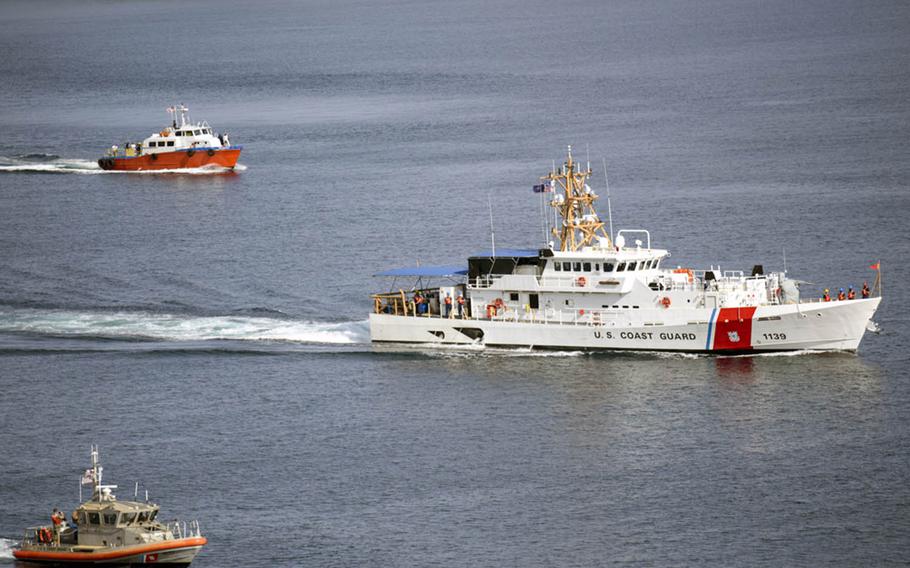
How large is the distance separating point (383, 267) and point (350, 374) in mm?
23398

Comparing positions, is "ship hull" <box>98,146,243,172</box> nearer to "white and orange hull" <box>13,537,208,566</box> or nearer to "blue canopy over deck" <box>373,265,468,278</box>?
"blue canopy over deck" <box>373,265,468,278</box>

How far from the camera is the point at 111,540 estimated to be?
60.5 m

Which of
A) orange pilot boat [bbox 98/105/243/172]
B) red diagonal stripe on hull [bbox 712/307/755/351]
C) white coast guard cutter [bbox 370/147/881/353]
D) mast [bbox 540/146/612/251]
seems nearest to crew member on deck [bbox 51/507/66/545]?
white coast guard cutter [bbox 370/147/881/353]

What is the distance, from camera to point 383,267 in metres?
113

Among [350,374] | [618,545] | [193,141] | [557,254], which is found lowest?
[618,545]

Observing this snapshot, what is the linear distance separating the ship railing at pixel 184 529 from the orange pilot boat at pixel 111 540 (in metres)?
1.70

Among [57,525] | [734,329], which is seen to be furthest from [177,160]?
[57,525]

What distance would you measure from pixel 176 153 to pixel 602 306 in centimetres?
8218

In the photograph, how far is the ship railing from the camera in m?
63.4

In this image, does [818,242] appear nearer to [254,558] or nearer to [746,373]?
[746,373]

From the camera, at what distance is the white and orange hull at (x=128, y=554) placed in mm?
60188

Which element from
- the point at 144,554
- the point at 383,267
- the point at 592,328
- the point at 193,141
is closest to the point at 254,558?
the point at 144,554

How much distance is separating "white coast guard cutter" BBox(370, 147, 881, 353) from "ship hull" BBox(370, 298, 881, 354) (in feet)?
0.17

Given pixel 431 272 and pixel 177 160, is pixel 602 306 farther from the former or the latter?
pixel 177 160
